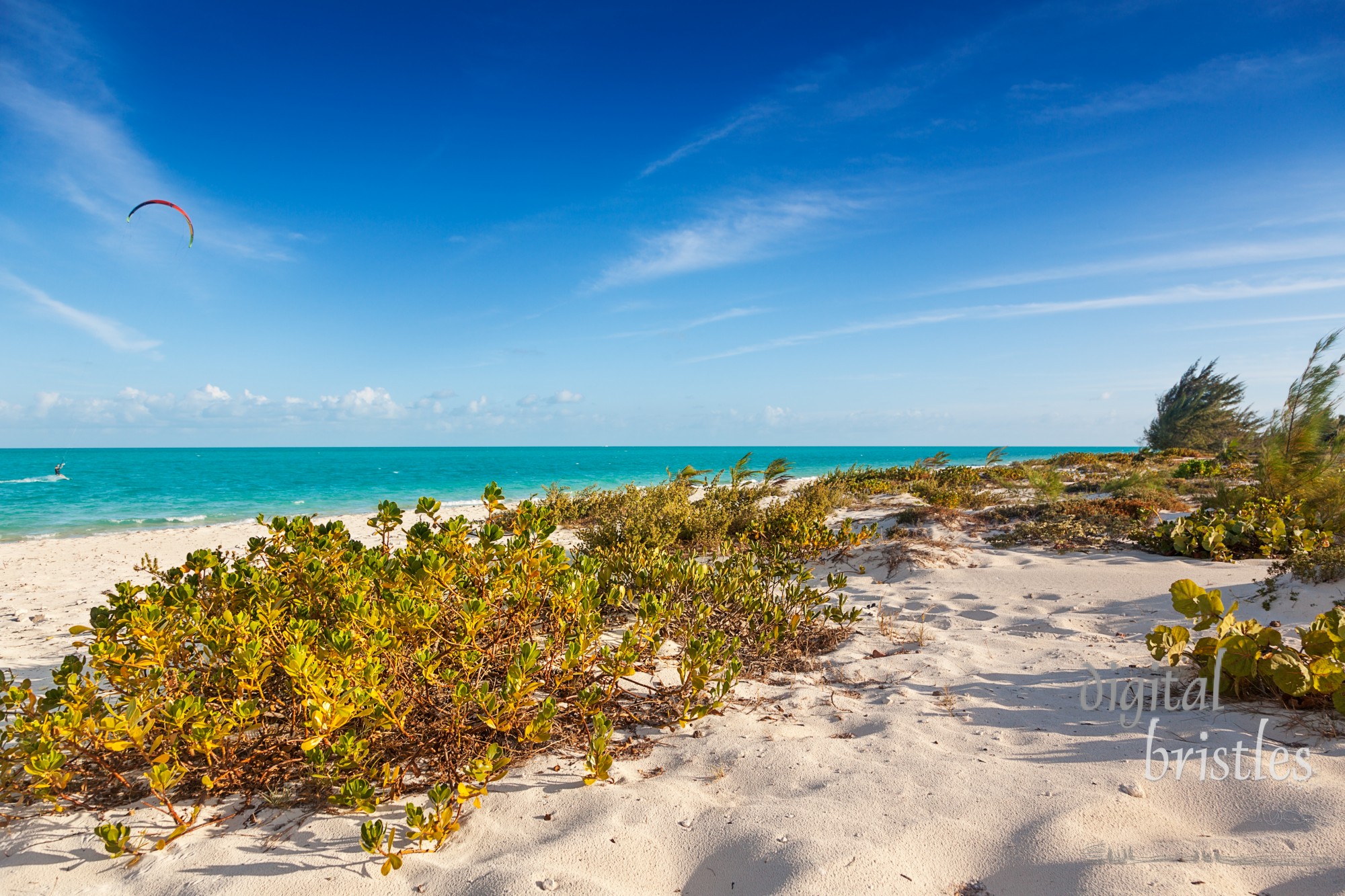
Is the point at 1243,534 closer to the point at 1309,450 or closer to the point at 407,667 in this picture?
the point at 1309,450

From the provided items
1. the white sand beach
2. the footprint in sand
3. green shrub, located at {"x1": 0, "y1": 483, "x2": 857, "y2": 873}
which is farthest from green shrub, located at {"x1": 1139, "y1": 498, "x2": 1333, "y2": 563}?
green shrub, located at {"x1": 0, "y1": 483, "x2": 857, "y2": 873}

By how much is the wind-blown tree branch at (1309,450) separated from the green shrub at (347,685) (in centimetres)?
757

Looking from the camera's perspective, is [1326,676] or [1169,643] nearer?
[1326,676]

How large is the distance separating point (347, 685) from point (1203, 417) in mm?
27775

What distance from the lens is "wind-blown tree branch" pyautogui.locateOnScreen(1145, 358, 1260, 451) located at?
69.1 ft

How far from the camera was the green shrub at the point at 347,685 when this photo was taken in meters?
2.18

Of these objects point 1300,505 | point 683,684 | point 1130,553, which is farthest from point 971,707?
point 1300,505

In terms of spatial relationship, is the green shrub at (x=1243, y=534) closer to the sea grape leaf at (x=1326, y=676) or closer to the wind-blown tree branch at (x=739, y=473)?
the sea grape leaf at (x=1326, y=676)

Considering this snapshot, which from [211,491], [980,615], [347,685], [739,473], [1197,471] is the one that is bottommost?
[211,491]

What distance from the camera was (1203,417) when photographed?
70.7 ft

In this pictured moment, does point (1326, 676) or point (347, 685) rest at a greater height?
point (347, 685)

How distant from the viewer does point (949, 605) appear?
17.3ft

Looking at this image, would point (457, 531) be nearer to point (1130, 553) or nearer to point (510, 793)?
point (510, 793)

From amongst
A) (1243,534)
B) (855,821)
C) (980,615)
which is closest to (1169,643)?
(980,615)
